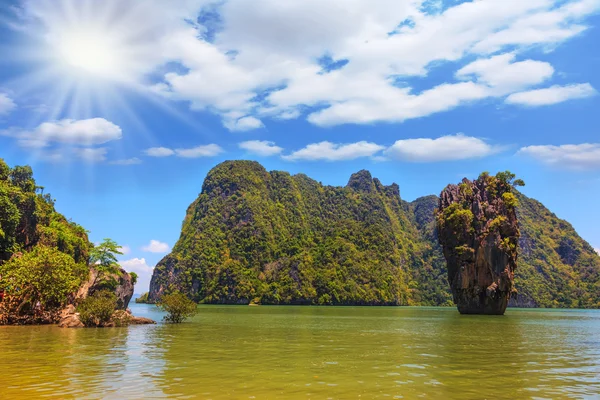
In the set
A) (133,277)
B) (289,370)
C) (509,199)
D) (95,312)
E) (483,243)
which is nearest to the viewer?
(289,370)

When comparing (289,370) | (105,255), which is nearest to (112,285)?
(105,255)

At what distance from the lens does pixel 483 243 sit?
78625 millimetres

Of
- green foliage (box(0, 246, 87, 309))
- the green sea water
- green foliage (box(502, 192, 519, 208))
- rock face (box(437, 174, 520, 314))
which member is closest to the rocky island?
green foliage (box(0, 246, 87, 309))

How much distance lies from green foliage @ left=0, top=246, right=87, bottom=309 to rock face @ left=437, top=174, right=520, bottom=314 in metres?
64.1

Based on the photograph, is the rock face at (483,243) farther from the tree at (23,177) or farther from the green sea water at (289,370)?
the tree at (23,177)

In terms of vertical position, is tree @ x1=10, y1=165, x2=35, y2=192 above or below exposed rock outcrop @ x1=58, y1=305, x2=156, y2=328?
above

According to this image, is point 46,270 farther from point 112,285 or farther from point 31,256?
point 112,285

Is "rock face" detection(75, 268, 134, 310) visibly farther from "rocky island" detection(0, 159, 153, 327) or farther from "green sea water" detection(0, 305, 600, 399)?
"green sea water" detection(0, 305, 600, 399)

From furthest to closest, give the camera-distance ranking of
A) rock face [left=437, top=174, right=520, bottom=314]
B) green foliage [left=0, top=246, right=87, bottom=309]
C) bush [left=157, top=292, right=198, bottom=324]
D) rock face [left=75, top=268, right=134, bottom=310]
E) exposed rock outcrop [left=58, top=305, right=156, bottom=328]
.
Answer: rock face [left=437, top=174, right=520, bottom=314], rock face [left=75, top=268, right=134, bottom=310], bush [left=157, top=292, right=198, bottom=324], green foliage [left=0, top=246, right=87, bottom=309], exposed rock outcrop [left=58, top=305, right=156, bottom=328]

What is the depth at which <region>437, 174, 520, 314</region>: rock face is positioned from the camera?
78000mm

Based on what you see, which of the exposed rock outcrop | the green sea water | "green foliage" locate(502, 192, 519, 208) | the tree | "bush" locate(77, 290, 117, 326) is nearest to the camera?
the green sea water

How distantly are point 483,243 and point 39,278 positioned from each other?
68.2m

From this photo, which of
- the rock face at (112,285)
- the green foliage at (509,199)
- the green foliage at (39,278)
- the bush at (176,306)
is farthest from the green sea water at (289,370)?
the green foliage at (509,199)

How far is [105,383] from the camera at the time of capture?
14.3 meters
